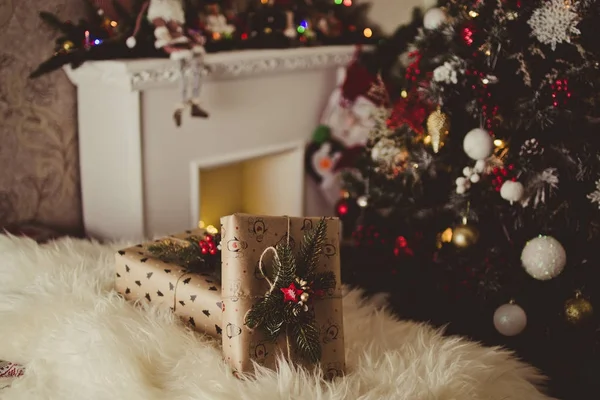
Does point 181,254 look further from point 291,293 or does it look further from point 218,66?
point 218,66

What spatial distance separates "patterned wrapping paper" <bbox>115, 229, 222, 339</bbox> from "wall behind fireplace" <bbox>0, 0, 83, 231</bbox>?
804 millimetres

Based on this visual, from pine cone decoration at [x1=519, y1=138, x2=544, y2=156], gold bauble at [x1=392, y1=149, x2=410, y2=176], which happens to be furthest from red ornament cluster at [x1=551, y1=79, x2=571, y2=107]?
gold bauble at [x1=392, y1=149, x2=410, y2=176]

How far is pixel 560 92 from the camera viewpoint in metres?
1.69

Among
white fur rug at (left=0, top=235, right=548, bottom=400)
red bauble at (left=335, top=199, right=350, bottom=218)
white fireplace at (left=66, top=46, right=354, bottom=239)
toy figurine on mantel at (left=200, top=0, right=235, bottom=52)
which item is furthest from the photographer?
red bauble at (left=335, top=199, right=350, bottom=218)

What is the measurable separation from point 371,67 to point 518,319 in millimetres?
1295

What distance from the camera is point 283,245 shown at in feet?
3.80

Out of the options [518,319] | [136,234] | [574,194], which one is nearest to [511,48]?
[574,194]

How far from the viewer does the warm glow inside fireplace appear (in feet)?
8.87

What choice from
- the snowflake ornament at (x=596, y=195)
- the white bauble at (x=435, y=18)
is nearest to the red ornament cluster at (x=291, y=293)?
the snowflake ornament at (x=596, y=195)

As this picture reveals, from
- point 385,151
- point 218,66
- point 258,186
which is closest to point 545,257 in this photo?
point 385,151

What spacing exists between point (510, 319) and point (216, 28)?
1344mm

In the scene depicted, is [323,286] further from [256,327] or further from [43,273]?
[43,273]

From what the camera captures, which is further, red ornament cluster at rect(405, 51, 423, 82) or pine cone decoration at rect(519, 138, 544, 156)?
red ornament cluster at rect(405, 51, 423, 82)

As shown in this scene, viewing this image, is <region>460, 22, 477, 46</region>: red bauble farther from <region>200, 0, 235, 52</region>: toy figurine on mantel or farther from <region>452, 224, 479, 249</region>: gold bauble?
<region>200, 0, 235, 52</region>: toy figurine on mantel
